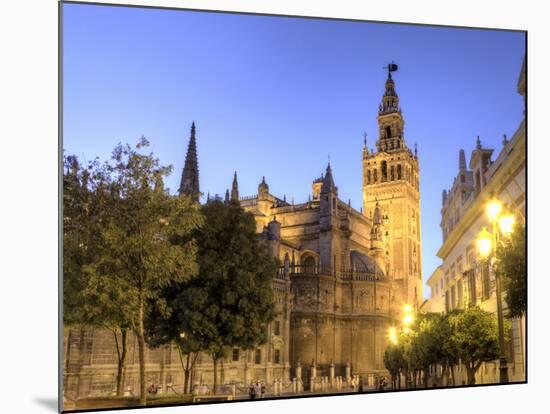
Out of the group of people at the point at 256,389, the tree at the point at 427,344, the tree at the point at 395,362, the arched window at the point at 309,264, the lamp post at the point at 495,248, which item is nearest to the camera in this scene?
the lamp post at the point at 495,248

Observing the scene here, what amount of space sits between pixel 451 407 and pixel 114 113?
8595mm

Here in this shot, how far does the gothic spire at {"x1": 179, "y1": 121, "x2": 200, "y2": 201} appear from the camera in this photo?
1516cm

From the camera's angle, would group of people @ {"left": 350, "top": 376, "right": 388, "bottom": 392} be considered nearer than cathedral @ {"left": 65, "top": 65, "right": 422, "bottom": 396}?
No

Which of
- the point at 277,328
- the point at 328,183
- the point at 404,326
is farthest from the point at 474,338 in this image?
the point at 328,183

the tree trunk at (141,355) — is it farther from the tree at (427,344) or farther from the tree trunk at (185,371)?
the tree at (427,344)

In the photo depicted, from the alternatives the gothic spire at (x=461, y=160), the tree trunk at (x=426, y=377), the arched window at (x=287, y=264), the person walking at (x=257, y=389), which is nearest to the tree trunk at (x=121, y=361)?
the person walking at (x=257, y=389)

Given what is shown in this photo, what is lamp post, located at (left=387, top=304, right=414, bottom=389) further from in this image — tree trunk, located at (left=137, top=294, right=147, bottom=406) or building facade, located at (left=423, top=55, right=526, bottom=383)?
tree trunk, located at (left=137, top=294, right=147, bottom=406)

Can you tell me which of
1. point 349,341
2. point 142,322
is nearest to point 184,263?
point 142,322

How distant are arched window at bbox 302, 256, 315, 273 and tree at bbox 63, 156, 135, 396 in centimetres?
454

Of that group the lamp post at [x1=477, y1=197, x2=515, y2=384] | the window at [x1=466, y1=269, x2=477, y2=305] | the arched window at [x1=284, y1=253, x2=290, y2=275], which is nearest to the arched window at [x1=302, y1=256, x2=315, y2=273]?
the arched window at [x1=284, y1=253, x2=290, y2=275]

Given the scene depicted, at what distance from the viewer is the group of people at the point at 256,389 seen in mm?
15266

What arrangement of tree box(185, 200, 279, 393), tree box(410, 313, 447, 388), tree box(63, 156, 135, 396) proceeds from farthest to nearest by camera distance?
tree box(410, 313, 447, 388) < tree box(185, 200, 279, 393) < tree box(63, 156, 135, 396)

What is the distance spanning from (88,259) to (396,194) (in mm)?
7424

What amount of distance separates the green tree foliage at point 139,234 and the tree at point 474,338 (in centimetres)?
639
